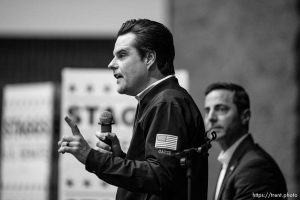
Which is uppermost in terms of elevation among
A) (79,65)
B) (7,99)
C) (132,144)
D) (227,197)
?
(79,65)

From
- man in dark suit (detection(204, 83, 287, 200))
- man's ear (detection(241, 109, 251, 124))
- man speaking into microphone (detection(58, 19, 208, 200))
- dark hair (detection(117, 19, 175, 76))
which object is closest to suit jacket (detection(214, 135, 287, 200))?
man in dark suit (detection(204, 83, 287, 200))

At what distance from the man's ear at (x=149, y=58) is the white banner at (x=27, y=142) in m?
4.19

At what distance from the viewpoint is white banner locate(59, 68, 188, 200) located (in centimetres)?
443

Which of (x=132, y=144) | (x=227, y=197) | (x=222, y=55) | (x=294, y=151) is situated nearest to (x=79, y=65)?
(x=222, y=55)

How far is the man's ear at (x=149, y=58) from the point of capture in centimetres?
250

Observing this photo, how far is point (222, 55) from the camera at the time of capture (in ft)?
20.6

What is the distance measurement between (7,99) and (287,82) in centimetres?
299

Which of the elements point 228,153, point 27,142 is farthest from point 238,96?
point 27,142

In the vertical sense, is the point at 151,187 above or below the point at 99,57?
below

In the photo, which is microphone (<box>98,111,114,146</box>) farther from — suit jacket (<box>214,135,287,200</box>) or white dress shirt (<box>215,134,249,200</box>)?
white dress shirt (<box>215,134,249,200</box>)

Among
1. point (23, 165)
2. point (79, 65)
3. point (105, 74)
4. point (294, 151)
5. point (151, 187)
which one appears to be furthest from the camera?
point (79, 65)

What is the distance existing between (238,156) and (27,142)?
3.51 m

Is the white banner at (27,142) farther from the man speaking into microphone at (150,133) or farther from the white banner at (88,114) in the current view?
the man speaking into microphone at (150,133)

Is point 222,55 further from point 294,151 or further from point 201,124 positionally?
point 201,124
